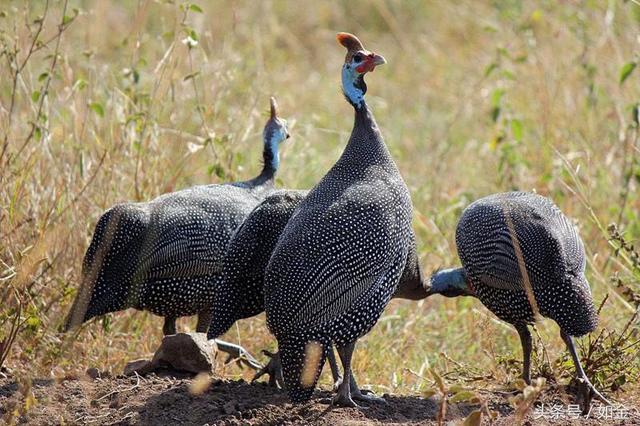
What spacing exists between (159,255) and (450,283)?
53.4 inches

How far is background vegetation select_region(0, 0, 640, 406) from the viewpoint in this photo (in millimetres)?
5414

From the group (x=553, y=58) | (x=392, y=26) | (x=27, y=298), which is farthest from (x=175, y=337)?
(x=392, y=26)

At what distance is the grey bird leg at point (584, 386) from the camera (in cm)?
456

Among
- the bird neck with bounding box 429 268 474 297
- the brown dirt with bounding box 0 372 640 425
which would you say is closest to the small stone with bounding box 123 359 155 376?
the brown dirt with bounding box 0 372 640 425

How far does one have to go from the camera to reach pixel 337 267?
4.42 metres

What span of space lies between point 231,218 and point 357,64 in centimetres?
102

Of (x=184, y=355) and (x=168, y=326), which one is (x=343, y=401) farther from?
(x=168, y=326)

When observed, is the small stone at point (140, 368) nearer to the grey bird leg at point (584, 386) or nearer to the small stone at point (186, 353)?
the small stone at point (186, 353)

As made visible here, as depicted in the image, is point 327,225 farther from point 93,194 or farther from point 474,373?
point 93,194

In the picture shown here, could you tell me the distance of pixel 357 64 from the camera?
505 cm

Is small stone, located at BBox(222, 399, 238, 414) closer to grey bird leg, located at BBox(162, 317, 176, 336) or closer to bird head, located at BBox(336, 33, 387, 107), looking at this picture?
grey bird leg, located at BBox(162, 317, 176, 336)

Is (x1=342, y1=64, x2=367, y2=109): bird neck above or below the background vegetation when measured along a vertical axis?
above

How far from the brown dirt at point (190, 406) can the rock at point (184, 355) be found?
0.08 meters

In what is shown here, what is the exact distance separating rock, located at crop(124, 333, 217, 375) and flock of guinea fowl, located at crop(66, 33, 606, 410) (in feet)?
0.27
